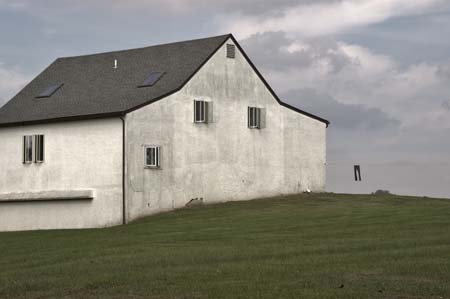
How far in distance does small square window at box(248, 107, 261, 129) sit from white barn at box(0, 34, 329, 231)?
0.26ft

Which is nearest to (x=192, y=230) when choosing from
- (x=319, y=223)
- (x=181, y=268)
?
(x=319, y=223)

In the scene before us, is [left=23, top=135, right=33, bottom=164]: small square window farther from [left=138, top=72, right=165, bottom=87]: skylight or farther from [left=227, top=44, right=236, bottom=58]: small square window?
[left=227, top=44, right=236, bottom=58]: small square window

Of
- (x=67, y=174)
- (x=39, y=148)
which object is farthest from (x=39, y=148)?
(x=67, y=174)

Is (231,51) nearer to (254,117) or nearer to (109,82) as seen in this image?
(254,117)

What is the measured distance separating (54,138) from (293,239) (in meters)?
21.4

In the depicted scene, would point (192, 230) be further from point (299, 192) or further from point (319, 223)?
point (299, 192)

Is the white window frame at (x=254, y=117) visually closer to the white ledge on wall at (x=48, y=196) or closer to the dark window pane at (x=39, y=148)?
the white ledge on wall at (x=48, y=196)

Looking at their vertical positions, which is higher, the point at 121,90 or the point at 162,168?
the point at 121,90

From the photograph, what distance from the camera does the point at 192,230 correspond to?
119 ft

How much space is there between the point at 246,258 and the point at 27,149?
27.3 metres

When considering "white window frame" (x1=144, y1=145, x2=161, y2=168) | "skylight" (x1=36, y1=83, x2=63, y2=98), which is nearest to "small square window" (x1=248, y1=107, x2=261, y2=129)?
"white window frame" (x1=144, y1=145, x2=161, y2=168)

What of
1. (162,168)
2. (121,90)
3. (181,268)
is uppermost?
(121,90)

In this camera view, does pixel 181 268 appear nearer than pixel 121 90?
Yes

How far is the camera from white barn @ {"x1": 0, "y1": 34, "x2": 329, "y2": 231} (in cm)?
4509
